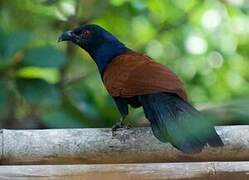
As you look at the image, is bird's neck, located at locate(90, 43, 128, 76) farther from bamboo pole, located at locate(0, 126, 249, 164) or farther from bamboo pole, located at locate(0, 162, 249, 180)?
bamboo pole, located at locate(0, 162, 249, 180)

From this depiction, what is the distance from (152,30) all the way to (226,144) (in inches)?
92.2

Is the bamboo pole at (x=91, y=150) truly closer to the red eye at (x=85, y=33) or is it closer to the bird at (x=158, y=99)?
the bird at (x=158, y=99)

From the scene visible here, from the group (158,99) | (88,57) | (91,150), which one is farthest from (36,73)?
(91,150)

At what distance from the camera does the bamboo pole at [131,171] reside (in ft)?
6.24

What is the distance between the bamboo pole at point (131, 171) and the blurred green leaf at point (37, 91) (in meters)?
1.38

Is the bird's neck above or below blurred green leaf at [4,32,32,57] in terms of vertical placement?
above

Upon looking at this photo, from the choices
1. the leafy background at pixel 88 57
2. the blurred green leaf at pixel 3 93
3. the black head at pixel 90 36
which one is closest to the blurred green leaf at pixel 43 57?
the leafy background at pixel 88 57

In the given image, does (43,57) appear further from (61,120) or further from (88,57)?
(88,57)

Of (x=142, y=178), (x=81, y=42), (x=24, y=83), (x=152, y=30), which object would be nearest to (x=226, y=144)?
(x=142, y=178)

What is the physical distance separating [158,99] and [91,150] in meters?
0.31

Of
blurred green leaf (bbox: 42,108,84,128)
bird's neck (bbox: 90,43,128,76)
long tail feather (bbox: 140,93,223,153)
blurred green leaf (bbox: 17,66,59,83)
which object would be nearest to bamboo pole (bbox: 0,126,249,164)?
long tail feather (bbox: 140,93,223,153)

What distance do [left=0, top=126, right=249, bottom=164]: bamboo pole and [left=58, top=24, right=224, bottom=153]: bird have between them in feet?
0.19

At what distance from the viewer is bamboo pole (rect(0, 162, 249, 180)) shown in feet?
6.24

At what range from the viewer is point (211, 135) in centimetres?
192
